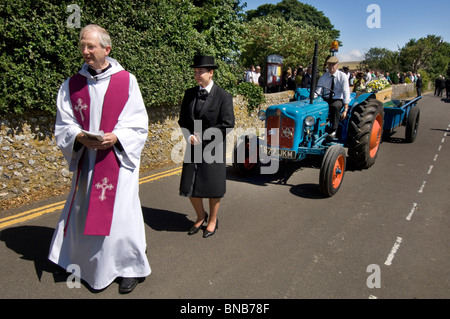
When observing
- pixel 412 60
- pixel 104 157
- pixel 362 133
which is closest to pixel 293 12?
pixel 412 60

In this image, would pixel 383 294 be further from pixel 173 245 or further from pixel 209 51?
pixel 209 51

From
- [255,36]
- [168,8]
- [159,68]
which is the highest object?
[255,36]

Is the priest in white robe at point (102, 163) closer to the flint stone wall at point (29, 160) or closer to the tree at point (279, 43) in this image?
the flint stone wall at point (29, 160)

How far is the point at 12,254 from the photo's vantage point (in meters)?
3.41

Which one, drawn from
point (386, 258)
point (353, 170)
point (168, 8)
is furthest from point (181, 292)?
point (168, 8)

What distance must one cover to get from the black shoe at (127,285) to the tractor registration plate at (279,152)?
11.5 ft

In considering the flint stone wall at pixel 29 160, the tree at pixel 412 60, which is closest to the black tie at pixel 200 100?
the flint stone wall at pixel 29 160

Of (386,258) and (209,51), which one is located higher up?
(209,51)

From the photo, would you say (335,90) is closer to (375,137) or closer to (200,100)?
(375,137)

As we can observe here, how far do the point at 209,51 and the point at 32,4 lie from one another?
4.26m

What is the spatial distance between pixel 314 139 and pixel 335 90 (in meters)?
1.13

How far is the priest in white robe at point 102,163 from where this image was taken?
2734mm

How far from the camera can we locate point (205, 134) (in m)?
3.62
